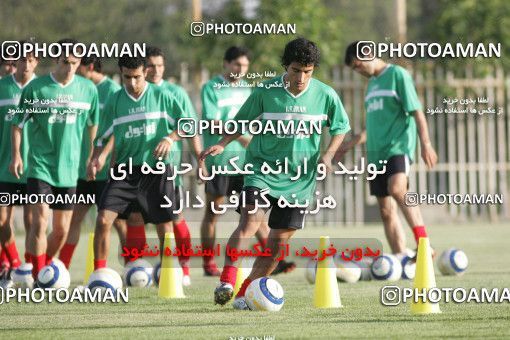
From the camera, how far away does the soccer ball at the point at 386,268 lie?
12.1 metres

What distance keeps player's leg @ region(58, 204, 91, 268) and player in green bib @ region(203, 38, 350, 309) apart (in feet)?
10.9

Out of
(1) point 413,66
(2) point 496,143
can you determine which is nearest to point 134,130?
(1) point 413,66

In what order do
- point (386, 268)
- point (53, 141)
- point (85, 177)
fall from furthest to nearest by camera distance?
point (85, 177) → point (386, 268) → point (53, 141)

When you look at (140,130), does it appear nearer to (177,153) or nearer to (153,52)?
(177,153)

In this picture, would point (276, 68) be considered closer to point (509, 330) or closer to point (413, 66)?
point (413, 66)

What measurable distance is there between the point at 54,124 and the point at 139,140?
1.26 meters

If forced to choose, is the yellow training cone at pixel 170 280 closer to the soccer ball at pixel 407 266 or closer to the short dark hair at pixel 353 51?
the soccer ball at pixel 407 266

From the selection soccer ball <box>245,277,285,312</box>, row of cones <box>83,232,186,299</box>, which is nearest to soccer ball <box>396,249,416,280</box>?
row of cones <box>83,232,186,299</box>

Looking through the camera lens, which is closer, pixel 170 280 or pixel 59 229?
pixel 170 280

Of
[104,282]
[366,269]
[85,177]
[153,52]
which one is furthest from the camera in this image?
[85,177]

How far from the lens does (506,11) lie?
2764 centimetres

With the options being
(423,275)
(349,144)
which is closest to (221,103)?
(349,144)

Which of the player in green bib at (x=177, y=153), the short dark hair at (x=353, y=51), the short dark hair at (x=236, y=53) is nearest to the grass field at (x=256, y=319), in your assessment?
the player in green bib at (x=177, y=153)

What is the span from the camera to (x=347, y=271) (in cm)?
1200
